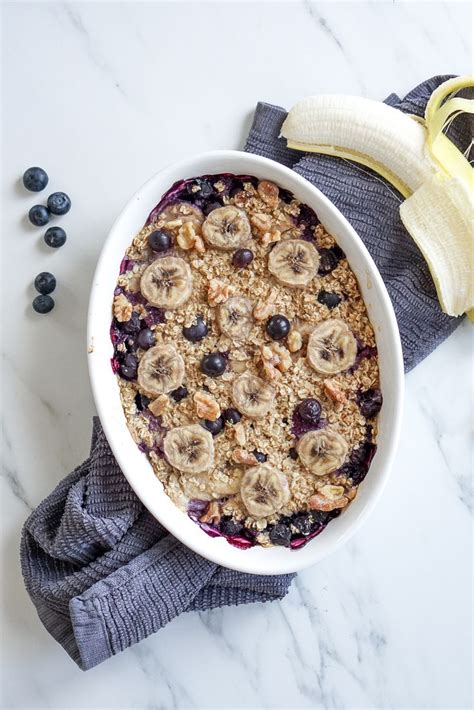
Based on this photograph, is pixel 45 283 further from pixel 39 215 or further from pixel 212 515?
pixel 212 515

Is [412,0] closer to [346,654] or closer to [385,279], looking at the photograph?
[385,279]

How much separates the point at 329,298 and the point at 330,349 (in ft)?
0.34

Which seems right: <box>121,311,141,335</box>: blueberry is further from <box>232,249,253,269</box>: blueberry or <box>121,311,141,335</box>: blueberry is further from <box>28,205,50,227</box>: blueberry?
<box>28,205,50,227</box>: blueberry

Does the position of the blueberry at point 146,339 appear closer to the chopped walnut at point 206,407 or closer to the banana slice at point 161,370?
the banana slice at point 161,370

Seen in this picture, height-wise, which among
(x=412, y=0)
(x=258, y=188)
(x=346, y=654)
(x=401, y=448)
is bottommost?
(x=346, y=654)

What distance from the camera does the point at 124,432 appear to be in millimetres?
1497

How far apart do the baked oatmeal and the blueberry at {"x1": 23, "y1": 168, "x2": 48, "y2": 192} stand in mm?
321

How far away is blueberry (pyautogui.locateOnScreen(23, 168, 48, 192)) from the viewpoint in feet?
5.50

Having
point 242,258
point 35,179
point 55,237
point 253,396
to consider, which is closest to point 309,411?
point 253,396

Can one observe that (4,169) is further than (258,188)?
Yes

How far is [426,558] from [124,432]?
0.75 meters

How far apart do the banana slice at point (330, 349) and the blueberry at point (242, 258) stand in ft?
0.64

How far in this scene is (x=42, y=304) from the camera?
5.46 feet

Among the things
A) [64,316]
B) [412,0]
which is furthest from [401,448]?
[412,0]
